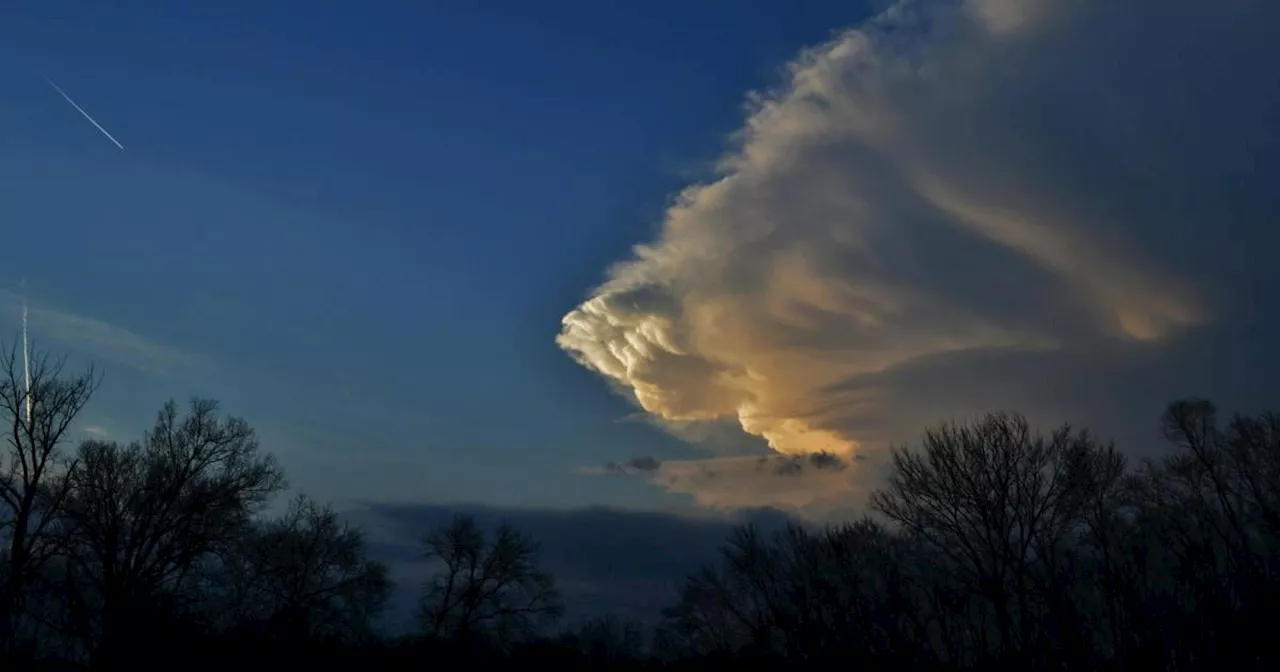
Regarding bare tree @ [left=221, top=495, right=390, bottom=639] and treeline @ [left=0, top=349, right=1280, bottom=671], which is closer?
treeline @ [left=0, top=349, right=1280, bottom=671]

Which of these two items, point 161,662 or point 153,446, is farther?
point 153,446

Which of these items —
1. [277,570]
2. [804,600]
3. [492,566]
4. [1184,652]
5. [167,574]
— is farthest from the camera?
[492,566]

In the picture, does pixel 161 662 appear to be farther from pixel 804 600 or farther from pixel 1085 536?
pixel 1085 536

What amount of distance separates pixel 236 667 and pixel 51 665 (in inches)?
435

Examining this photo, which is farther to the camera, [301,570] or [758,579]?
[301,570]

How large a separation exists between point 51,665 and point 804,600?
2171cm

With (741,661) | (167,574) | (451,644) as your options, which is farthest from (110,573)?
(741,661)

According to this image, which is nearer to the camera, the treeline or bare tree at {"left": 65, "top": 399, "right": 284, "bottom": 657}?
the treeline

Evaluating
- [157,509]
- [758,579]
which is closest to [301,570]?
[157,509]

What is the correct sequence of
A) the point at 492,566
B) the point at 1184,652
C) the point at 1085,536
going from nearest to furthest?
the point at 1184,652 < the point at 1085,536 < the point at 492,566

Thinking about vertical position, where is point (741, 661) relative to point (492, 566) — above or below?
below

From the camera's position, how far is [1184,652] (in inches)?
342

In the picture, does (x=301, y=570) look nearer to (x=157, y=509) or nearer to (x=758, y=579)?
(x=157, y=509)

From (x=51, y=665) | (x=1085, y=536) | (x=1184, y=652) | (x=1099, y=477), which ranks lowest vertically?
(x=51, y=665)
